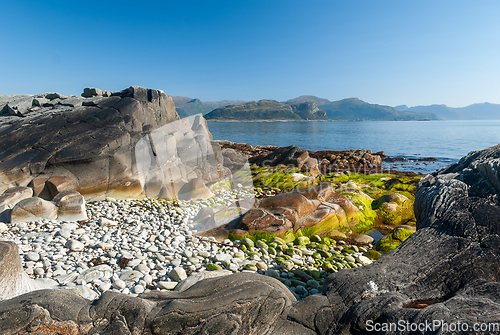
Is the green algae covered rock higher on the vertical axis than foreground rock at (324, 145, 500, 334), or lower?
lower

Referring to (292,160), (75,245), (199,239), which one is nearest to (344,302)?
(199,239)

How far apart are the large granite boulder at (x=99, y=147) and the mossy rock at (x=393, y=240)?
7550 mm

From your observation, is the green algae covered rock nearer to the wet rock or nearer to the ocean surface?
the wet rock

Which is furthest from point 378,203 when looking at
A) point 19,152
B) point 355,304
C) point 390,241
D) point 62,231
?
point 19,152

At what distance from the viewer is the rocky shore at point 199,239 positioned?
2.62m

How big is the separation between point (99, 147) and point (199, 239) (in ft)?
19.3

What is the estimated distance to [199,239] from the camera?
6711mm

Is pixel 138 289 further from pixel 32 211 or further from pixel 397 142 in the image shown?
pixel 397 142

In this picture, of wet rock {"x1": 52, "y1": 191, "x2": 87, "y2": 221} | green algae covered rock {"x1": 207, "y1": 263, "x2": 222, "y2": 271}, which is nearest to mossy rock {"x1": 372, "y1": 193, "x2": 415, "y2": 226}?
green algae covered rock {"x1": 207, "y1": 263, "x2": 222, "y2": 271}

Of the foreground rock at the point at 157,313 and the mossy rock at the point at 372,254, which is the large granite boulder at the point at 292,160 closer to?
the mossy rock at the point at 372,254

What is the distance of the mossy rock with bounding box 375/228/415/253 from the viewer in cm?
688

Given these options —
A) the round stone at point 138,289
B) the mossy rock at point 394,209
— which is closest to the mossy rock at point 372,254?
the mossy rock at point 394,209

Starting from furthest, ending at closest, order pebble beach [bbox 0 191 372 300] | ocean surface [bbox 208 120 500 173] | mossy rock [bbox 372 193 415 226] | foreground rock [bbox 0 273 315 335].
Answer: ocean surface [bbox 208 120 500 173] → mossy rock [bbox 372 193 415 226] → pebble beach [bbox 0 191 372 300] → foreground rock [bbox 0 273 315 335]

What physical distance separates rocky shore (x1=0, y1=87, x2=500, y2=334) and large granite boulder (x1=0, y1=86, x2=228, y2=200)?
62 mm
